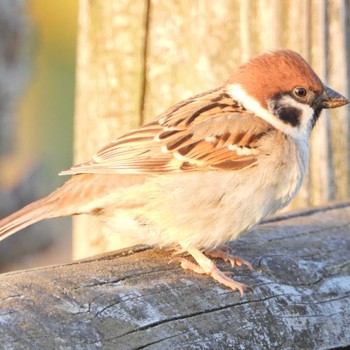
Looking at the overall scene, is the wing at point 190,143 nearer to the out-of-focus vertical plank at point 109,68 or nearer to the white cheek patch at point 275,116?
the white cheek patch at point 275,116

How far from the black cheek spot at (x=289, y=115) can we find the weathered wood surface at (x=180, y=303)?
0.45 metres

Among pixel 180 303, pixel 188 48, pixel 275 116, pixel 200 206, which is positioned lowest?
pixel 180 303

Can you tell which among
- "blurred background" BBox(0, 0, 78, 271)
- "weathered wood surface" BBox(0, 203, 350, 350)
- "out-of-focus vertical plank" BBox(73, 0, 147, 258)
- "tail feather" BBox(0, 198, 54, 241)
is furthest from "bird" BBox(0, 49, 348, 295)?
"blurred background" BBox(0, 0, 78, 271)

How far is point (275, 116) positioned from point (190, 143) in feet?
1.13

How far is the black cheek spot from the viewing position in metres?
3.59

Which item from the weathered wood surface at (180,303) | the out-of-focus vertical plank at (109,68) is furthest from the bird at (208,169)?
the out-of-focus vertical plank at (109,68)

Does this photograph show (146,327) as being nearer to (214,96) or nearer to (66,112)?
(214,96)

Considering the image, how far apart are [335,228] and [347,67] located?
0.79 meters

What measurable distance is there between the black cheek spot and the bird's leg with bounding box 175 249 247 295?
1.97 ft

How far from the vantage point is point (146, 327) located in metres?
2.41

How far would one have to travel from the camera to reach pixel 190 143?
3.50m

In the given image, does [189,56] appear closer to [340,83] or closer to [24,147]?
[340,83]

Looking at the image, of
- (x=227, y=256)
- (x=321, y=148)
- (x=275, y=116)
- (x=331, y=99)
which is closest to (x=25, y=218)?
(x=227, y=256)

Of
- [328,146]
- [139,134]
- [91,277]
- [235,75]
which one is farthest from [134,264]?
[328,146]
